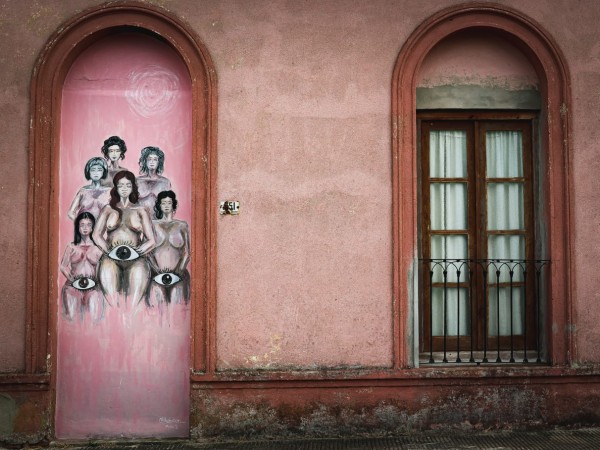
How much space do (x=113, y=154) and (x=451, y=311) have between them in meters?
3.90

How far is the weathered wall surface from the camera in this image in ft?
21.9

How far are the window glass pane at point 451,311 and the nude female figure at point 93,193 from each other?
3.60 m

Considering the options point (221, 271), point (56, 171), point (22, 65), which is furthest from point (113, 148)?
point (221, 271)

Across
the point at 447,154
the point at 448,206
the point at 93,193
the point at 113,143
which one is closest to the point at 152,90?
the point at 113,143

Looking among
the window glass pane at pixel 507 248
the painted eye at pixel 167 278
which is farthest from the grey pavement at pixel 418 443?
the window glass pane at pixel 507 248

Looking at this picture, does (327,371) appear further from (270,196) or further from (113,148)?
(113,148)

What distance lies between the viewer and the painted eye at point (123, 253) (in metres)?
6.95

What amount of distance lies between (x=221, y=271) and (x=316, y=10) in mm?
2767

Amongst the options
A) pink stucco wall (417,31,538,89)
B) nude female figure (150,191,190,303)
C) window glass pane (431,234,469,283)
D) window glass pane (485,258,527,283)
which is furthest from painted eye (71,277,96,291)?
window glass pane (485,258,527,283)

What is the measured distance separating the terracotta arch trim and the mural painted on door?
222 mm

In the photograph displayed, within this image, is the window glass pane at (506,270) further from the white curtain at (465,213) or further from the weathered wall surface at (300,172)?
the weathered wall surface at (300,172)

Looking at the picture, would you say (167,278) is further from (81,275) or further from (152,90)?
(152,90)

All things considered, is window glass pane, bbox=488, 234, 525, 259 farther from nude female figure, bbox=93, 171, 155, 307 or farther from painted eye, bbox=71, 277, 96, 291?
painted eye, bbox=71, 277, 96, 291

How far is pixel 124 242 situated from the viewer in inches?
274
